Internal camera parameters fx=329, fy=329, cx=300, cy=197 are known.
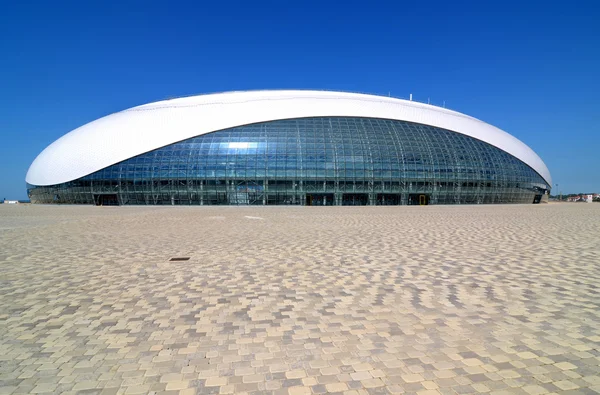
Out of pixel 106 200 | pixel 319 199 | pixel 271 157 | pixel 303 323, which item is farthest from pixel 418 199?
pixel 303 323

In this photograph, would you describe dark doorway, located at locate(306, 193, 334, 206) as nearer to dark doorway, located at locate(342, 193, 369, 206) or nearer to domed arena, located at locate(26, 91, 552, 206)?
domed arena, located at locate(26, 91, 552, 206)

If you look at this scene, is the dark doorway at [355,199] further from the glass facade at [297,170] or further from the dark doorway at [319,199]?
the dark doorway at [319,199]

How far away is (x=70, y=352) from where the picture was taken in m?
4.04

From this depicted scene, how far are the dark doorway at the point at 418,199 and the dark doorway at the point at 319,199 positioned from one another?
430 inches

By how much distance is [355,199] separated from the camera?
141ft

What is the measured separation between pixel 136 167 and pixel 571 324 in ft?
147

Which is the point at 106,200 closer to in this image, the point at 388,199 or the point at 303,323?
the point at 388,199

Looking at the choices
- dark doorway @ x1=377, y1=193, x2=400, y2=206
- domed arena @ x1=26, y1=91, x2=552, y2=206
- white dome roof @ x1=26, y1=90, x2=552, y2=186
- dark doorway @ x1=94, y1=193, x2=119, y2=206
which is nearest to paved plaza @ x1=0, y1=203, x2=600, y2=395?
domed arena @ x1=26, y1=91, x2=552, y2=206

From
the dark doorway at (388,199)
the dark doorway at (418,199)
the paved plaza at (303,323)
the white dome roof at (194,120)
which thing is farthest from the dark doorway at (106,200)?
the dark doorway at (418,199)

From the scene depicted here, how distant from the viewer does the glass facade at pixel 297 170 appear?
41094 millimetres

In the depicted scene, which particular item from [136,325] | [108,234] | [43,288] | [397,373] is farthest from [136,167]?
[397,373]

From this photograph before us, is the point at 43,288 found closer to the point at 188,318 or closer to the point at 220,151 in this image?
the point at 188,318

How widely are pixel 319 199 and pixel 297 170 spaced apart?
4.86 metres

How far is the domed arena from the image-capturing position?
135 feet
